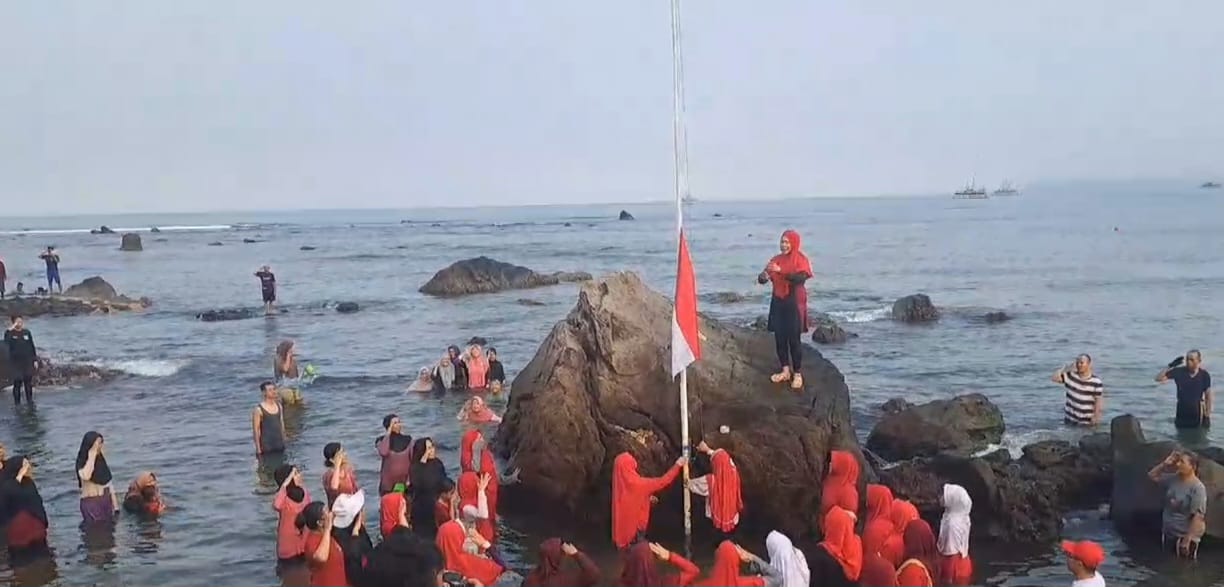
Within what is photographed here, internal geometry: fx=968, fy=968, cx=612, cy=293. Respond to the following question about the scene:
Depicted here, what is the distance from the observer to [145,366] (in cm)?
2869

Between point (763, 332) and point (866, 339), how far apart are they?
1768 centimetres

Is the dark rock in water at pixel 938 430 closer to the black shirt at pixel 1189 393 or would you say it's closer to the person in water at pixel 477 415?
the black shirt at pixel 1189 393

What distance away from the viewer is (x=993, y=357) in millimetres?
28625

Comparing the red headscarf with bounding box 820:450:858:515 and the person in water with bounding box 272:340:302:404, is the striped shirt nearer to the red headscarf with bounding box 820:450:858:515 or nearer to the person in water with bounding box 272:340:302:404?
the red headscarf with bounding box 820:450:858:515

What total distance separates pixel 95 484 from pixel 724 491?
877cm

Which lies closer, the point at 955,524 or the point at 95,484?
the point at 955,524

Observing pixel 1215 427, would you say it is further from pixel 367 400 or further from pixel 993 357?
pixel 367 400

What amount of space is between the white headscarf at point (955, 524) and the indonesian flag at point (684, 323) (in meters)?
3.41

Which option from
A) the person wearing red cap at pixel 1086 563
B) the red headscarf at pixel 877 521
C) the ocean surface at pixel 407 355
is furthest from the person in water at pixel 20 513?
the person wearing red cap at pixel 1086 563

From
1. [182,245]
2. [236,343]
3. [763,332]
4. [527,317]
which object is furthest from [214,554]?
[182,245]

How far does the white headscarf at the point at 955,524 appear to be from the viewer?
10312 millimetres

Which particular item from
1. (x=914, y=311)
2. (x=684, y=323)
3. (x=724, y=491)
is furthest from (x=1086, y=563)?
(x=914, y=311)

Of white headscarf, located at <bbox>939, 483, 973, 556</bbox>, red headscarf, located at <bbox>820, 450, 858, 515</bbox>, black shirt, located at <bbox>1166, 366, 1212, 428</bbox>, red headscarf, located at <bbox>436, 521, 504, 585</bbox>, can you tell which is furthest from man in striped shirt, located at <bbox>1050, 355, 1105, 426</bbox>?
red headscarf, located at <bbox>436, 521, 504, 585</bbox>

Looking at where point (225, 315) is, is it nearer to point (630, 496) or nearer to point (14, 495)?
point (14, 495)
